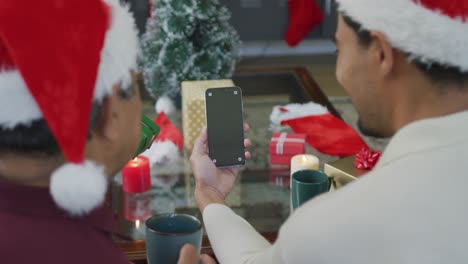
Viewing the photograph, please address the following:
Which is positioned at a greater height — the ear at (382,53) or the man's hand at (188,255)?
the ear at (382,53)

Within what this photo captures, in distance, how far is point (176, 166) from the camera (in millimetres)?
1721

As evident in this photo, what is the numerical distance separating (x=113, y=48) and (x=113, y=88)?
1.9 inches

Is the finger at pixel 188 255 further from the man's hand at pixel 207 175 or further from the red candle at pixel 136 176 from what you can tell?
the red candle at pixel 136 176

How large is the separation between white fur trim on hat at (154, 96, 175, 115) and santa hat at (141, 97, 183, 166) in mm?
97

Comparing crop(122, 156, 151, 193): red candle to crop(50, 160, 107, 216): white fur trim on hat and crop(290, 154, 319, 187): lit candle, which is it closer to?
crop(290, 154, 319, 187): lit candle

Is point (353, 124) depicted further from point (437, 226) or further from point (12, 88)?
point (12, 88)

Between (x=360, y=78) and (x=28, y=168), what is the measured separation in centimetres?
48

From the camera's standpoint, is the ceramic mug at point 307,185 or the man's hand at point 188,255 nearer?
the man's hand at point 188,255

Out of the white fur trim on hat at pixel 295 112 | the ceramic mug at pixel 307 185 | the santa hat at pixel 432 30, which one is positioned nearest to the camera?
the santa hat at pixel 432 30

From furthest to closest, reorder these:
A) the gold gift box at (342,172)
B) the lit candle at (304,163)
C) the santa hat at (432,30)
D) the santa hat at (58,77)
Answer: the lit candle at (304,163)
the gold gift box at (342,172)
the santa hat at (432,30)
the santa hat at (58,77)

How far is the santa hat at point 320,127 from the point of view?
175 cm

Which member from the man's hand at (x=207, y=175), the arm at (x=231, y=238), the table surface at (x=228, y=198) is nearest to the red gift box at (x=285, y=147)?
the table surface at (x=228, y=198)

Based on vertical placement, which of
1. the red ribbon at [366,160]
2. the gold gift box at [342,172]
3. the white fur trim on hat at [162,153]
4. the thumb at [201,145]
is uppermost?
the thumb at [201,145]

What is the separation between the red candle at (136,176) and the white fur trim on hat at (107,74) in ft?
2.35
